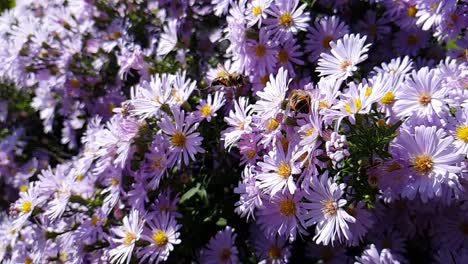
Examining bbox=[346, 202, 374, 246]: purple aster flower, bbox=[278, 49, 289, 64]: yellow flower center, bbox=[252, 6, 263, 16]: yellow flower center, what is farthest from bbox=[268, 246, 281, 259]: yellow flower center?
bbox=[252, 6, 263, 16]: yellow flower center

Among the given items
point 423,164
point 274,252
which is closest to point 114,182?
point 274,252

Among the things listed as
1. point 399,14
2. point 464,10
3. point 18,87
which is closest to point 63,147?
point 18,87

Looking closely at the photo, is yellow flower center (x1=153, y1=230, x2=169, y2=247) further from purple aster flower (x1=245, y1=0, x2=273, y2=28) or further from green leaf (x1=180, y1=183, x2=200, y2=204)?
purple aster flower (x1=245, y1=0, x2=273, y2=28)

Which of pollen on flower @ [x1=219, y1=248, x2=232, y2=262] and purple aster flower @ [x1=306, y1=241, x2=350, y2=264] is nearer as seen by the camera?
pollen on flower @ [x1=219, y1=248, x2=232, y2=262]

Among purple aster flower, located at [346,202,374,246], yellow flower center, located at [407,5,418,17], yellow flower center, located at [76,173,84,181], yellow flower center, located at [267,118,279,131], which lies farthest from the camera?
yellow flower center, located at [76,173,84,181]

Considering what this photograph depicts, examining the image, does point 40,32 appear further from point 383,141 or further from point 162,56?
point 383,141
